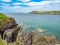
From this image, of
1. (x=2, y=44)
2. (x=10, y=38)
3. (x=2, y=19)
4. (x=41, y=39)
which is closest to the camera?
(x=2, y=44)

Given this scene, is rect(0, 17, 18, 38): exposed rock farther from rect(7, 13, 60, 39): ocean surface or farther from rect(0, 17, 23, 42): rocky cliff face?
rect(7, 13, 60, 39): ocean surface

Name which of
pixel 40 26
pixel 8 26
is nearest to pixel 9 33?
pixel 8 26

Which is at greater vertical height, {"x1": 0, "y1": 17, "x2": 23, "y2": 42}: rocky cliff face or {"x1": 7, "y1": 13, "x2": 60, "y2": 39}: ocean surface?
{"x1": 0, "y1": 17, "x2": 23, "y2": 42}: rocky cliff face

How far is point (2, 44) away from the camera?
39.7 feet

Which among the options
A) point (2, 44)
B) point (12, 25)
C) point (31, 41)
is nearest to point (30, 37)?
point (31, 41)

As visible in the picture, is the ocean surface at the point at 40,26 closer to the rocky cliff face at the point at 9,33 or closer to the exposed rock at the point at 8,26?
the exposed rock at the point at 8,26

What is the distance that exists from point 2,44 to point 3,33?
9.32 m

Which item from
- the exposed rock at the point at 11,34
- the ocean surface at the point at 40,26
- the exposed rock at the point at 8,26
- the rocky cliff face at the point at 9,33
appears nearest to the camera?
the rocky cliff face at the point at 9,33

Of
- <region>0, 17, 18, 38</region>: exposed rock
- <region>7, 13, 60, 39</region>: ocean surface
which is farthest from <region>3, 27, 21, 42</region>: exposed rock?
<region>7, 13, 60, 39</region>: ocean surface

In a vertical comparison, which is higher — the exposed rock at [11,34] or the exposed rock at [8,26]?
the exposed rock at [8,26]

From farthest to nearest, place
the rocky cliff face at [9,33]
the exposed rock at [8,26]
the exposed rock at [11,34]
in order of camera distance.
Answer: the exposed rock at [8,26] → the exposed rock at [11,34] → the rocky cliff face at [9,33]

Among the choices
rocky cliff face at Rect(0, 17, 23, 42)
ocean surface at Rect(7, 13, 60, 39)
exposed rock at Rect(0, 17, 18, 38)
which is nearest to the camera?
rocky cliff face at Rect(0, 17, 23, 42)

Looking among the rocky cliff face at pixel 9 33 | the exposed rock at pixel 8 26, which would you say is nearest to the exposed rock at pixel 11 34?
the rocky cliff face at pixel 9 33

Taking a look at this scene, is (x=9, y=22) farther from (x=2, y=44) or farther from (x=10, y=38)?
(x=2, y=44)
